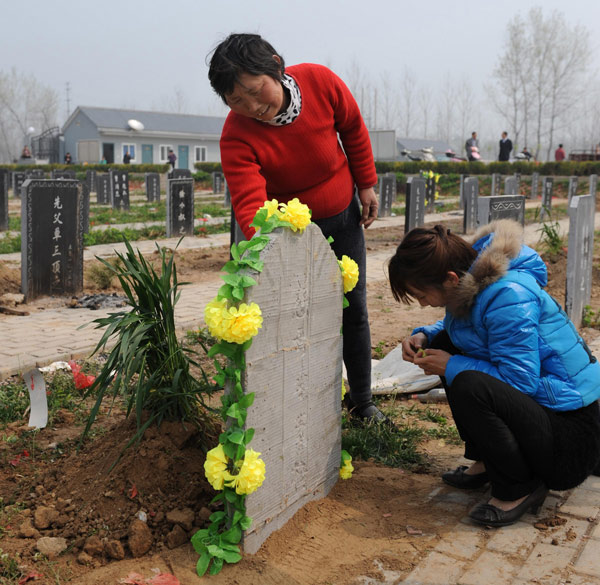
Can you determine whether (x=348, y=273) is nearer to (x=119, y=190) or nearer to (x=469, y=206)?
(x=469, y=206)

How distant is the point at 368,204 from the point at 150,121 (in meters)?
52.3

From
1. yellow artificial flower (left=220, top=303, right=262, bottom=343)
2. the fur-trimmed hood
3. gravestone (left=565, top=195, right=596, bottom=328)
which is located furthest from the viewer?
gravestone (left=565, top=195, right=596, bottom=328)

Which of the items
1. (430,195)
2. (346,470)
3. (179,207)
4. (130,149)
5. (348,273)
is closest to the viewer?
(348,273)

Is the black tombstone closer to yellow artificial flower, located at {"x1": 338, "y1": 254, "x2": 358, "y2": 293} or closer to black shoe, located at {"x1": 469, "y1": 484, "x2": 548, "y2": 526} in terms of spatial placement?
yellow artificial flower, located at {"x1": 338, "y1": 254, "x2": 358, "y2": 293}

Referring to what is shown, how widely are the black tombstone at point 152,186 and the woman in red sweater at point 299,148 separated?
20.6 meters

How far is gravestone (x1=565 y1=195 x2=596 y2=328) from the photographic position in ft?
19.9

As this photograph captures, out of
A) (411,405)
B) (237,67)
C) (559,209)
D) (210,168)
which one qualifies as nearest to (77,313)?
(411,405)

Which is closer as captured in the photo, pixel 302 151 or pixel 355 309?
pixel 302 151

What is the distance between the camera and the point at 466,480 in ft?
10.0

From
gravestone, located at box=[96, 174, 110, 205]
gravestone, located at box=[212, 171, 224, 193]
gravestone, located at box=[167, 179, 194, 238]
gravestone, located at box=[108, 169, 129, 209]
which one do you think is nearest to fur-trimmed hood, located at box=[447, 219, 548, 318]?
gravestone, located at box=[167, 179, 194, 238]

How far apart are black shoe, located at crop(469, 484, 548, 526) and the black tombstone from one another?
71.0ft

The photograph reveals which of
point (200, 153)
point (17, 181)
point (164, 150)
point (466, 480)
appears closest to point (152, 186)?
point (17, 181)

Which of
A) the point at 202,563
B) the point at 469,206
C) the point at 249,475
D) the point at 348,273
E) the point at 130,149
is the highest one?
the point at 130,149

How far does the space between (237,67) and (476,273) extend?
1198mm
